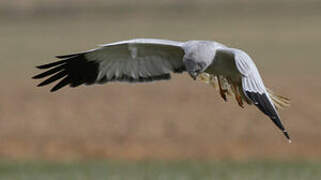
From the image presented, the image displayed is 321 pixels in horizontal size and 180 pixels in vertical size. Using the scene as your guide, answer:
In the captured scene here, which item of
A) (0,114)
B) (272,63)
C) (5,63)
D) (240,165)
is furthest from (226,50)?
(5,63)

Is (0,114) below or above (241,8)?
above

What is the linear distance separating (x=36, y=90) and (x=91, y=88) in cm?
128

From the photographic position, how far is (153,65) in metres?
9.97

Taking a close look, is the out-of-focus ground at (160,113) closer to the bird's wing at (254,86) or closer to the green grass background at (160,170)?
the green grass background at (160,170)

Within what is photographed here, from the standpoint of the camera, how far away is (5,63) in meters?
31.5

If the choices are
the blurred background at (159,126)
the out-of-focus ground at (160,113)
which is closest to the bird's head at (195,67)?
the blurred background at (159,126)

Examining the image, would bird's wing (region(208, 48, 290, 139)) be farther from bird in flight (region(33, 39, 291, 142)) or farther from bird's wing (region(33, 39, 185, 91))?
bird's wing (region(33, 39, 185, 91))

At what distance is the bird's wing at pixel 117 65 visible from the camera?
980cm

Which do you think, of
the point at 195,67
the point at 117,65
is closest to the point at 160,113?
the point at 117,65

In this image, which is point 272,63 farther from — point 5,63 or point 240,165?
point 240,165

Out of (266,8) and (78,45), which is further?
(266,8)

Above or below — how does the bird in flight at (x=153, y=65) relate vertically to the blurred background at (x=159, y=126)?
above

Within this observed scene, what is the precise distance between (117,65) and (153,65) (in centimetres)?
38

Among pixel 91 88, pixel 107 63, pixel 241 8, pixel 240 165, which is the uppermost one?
pixel 107 63
